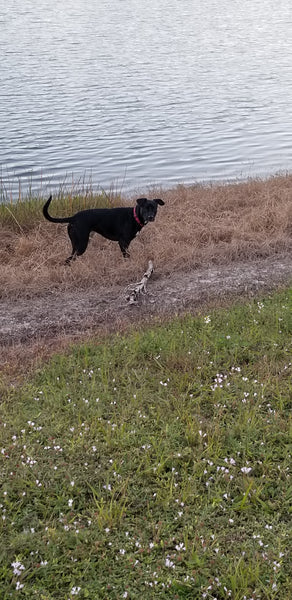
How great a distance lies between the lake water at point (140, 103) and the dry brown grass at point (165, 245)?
140 inches

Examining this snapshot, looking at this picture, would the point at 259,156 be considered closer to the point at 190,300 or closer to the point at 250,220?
the point at 250,220

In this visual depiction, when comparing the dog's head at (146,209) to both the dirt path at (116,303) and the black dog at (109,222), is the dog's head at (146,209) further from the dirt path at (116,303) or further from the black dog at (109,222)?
the dirt path at (116,303)

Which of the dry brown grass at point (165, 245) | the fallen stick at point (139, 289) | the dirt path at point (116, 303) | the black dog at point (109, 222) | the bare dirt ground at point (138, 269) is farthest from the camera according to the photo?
the black dog at point (109, 222)

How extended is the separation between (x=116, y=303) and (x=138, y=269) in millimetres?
1220

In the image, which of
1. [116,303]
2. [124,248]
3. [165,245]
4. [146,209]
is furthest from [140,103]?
[116,303]

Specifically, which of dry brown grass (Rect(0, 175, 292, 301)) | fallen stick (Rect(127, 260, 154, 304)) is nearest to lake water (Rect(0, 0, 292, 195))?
dry brown grass (Rect(0, 175, 292, 301))

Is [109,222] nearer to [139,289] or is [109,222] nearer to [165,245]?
[165,245]

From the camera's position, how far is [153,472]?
439cm

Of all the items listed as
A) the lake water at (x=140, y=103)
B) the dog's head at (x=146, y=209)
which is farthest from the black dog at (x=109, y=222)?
the lake water at (x=140, y=103)

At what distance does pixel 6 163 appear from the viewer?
16438mm

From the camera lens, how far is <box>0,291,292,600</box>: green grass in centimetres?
359

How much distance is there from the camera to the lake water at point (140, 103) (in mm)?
16609

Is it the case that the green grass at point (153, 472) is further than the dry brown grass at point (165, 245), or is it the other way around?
the dry brown grass at point (165, 245)

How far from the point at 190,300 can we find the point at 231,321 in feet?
3.61
